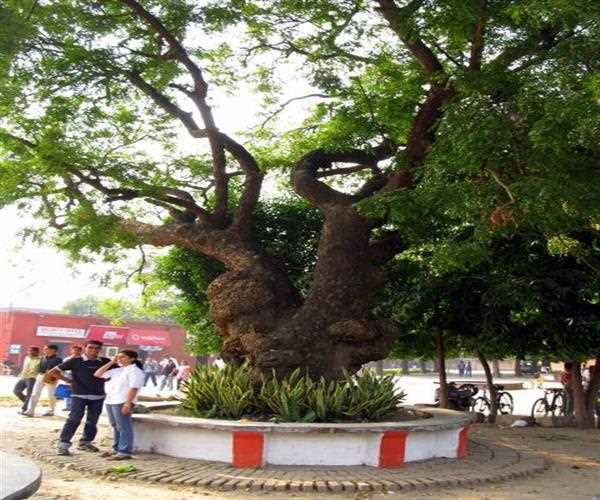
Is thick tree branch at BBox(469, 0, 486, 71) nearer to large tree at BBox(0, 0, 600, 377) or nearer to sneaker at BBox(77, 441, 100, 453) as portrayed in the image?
large tree at BBox(0, 0, 600, 377)

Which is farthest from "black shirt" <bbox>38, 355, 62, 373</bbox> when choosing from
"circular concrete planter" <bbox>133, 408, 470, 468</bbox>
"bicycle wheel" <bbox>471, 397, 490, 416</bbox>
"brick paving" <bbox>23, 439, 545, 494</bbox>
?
"bicycle wheel" <bbox>471, 397, 490, 416</bbox>

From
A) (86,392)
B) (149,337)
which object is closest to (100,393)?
(86,392)

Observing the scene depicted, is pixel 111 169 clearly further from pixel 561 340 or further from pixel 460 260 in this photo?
pixel 561 340

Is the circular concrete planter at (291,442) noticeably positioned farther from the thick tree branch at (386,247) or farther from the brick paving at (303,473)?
the thick tree branch at (386,247)

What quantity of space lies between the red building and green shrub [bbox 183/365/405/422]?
34.3 m

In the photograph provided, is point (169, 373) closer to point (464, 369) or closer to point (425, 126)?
point (425, 126)

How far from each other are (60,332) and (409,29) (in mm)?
44660

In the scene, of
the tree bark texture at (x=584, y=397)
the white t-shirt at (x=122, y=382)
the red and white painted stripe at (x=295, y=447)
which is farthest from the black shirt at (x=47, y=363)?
the tree bark texture at (x=584, y=397)

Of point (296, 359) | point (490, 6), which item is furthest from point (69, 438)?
point (490, 6)

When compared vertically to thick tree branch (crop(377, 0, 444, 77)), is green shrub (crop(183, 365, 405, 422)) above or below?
below

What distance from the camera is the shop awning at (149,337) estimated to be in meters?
54.1

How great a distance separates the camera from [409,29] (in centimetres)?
929

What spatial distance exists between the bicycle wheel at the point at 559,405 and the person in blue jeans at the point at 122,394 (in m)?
12.9

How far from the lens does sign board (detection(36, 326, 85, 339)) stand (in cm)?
4744
